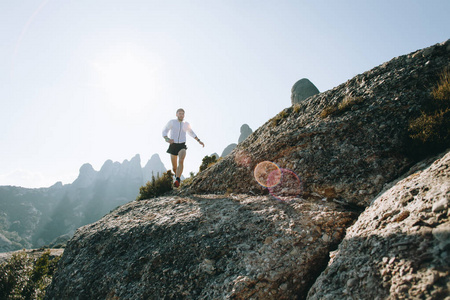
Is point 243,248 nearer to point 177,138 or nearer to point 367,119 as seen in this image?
point 367,119

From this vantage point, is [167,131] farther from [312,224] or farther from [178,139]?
[312,224]

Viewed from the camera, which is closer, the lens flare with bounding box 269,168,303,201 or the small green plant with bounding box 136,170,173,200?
the lens flare with bounding box 269,168,303,201

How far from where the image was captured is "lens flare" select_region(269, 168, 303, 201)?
5.29 m

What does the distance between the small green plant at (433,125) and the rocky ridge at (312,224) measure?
236mm

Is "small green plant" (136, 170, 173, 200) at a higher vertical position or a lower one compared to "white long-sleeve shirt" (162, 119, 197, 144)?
lower

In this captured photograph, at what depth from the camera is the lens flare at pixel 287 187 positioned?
529 centimetres

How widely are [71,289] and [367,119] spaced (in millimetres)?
8966

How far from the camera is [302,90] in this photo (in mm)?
61312

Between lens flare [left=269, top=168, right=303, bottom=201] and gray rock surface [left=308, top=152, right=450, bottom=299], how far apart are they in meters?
1.86

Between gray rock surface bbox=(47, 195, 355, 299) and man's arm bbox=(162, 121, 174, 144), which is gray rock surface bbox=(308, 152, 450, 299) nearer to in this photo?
gray rock surface bbox=(47, 195, 355, 299)

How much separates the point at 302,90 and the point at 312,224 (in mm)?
64550

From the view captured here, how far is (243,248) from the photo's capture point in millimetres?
3865

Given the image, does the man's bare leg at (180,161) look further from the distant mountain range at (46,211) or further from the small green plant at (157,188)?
the distant mountain range at (46,211)

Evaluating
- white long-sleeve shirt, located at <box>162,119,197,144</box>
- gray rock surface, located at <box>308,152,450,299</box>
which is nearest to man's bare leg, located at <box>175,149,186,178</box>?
white long-sleeve shirt, located at <box>162,119,197,144</box>
